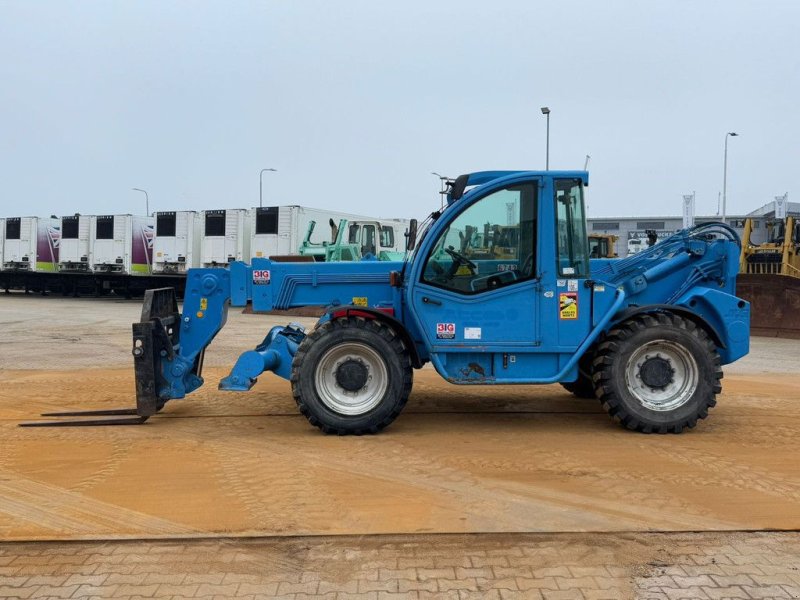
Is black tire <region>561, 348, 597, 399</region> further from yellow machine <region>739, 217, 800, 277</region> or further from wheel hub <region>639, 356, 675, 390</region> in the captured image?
yellow machine <region>739, 217, 800, 277</region>

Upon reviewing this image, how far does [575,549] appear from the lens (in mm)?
3889

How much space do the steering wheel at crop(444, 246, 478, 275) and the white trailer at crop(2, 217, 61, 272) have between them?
31.2 m

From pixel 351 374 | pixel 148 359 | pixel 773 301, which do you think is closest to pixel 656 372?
pixel 351 374

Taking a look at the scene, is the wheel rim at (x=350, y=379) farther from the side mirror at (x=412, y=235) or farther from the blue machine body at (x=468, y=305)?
the side mirror at (x=412, y=235)

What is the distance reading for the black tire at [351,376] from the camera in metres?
6.31

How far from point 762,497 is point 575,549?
5.71 feet

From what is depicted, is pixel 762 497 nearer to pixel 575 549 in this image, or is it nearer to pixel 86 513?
pixel 575 549

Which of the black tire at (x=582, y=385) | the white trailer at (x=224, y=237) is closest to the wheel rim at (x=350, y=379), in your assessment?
the black tire at (x=582, y=385)

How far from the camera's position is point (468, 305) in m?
6.45

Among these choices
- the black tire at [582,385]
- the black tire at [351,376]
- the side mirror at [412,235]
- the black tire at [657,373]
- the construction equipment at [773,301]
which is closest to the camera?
the black tire at [351,376]

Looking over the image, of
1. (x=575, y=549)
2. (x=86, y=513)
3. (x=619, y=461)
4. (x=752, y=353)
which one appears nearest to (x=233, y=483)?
(x=86, y=513)

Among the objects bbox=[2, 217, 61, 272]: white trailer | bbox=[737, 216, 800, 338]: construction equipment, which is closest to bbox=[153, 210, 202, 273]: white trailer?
bbox=[2, 217, 61, 272]: white trailer

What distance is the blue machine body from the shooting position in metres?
6.41

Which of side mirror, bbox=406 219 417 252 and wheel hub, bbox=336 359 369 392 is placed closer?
wheel hub, bbox=336 359 369 392
